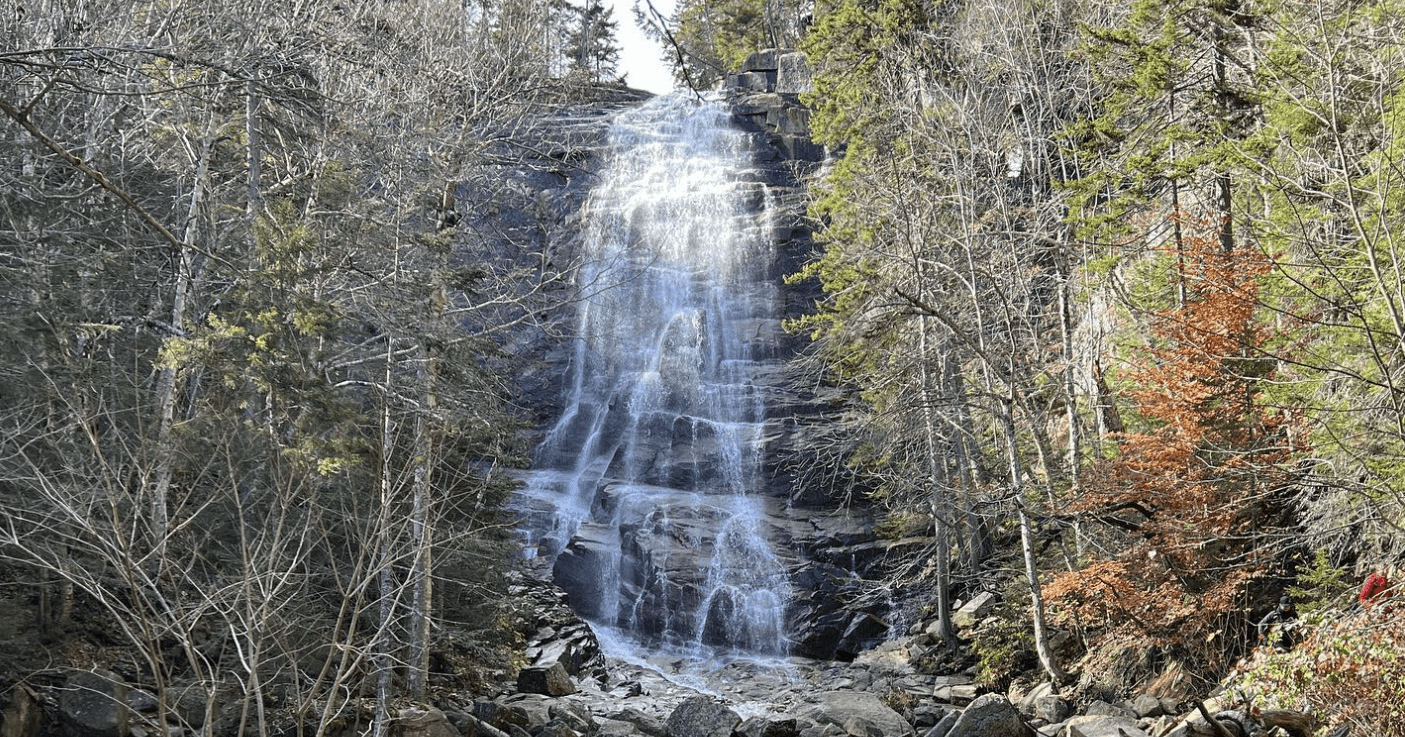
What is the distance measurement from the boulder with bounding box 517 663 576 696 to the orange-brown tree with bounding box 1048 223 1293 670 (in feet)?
23.3

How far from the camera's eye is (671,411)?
2359 cm

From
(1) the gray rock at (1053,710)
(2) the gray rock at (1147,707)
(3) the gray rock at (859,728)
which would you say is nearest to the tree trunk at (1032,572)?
(1) the gray rock at (1053,710)

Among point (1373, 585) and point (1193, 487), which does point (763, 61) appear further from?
point (1373, 585)

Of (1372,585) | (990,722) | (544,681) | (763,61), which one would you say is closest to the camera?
(1372,585)

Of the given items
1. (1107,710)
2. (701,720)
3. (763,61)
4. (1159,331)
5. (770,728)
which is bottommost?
(770,728)

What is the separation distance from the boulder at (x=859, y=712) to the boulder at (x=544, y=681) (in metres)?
3.68

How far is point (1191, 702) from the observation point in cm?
1031

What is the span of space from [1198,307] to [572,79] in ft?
34.0

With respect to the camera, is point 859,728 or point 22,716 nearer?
point 22,716

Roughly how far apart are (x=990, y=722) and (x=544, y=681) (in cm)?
663

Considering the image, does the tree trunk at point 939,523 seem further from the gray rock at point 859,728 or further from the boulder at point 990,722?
the boulder at point 990,722

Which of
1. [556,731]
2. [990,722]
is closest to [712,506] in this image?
[556,731]

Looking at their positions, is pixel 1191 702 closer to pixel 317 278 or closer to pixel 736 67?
pixel 317 278

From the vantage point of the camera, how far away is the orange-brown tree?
33.0 ft
